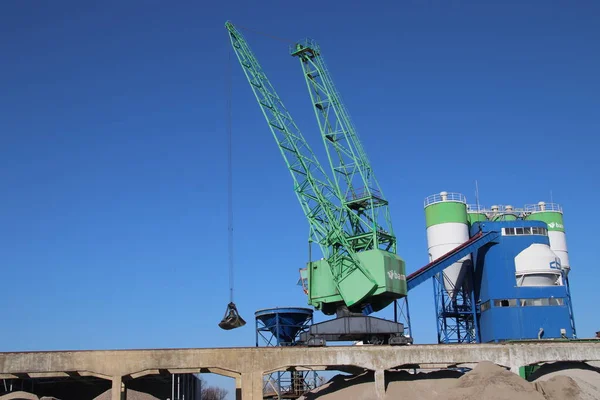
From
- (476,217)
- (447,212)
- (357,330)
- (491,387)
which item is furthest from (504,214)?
(491,387)

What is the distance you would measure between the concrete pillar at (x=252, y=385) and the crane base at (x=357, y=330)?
8.13 m

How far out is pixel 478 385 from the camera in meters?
39.2

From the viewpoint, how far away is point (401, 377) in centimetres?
4575

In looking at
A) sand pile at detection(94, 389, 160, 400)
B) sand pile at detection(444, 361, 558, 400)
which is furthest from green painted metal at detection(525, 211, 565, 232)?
sand pile at detection(94, 389, 160, 400)

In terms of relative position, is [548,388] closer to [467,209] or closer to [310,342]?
[310,342]

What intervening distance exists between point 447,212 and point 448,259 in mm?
6427

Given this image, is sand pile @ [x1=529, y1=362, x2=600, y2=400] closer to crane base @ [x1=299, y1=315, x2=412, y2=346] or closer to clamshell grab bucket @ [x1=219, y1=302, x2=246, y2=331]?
crane base @ [x1=299, y1=315, x2=412, y2=346]

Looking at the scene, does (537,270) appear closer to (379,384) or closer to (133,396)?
(379,384)

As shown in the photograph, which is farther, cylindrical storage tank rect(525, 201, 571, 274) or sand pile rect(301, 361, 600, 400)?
cylindrical storage tank rect(525, 201, 571, 274)

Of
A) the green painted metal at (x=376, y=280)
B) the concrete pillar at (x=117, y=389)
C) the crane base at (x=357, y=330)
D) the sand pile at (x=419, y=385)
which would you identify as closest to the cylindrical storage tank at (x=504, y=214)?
the green painted metal at (x=376, y=280)

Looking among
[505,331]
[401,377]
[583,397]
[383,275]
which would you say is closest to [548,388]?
[583,397]

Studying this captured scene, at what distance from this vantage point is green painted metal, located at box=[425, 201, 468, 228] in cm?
6744

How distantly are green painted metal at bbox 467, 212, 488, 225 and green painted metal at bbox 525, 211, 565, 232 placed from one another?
506 centimetres

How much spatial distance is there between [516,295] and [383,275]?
638 inches
